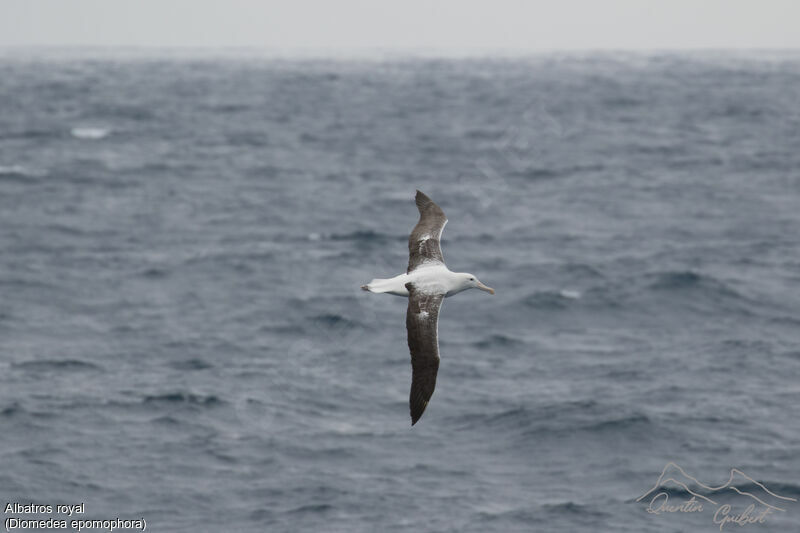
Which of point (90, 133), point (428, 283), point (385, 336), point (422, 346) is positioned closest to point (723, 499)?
point (428, 283)

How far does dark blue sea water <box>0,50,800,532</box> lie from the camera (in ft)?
84.8

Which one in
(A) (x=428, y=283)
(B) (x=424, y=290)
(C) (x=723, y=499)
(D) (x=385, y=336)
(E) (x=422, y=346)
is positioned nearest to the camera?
(E) (x=422, y=346)

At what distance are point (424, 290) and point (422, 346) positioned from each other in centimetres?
120

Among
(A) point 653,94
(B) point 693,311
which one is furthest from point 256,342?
(A) point 653,94

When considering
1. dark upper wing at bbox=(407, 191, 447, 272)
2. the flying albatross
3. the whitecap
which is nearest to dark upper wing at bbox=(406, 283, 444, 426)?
the flying albatross

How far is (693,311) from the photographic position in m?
38.2

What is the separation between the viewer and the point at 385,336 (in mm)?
35812

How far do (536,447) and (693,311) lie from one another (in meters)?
12.6

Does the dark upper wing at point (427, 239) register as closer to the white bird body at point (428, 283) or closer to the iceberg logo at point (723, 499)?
the white bird body at point (428, 283)

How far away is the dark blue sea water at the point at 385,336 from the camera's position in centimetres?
2584

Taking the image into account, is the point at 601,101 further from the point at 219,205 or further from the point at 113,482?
the point at 113,482

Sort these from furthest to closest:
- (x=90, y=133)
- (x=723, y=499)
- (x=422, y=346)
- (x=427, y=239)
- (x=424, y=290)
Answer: (x=90, y=133) → (x=723, y=499) → (x=427, y=239) → (x=424, y=290) → (x=422, y=346)

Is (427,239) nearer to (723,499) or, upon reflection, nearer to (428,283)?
(428,283)

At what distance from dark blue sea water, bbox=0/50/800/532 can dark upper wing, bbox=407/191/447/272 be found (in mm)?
8733
